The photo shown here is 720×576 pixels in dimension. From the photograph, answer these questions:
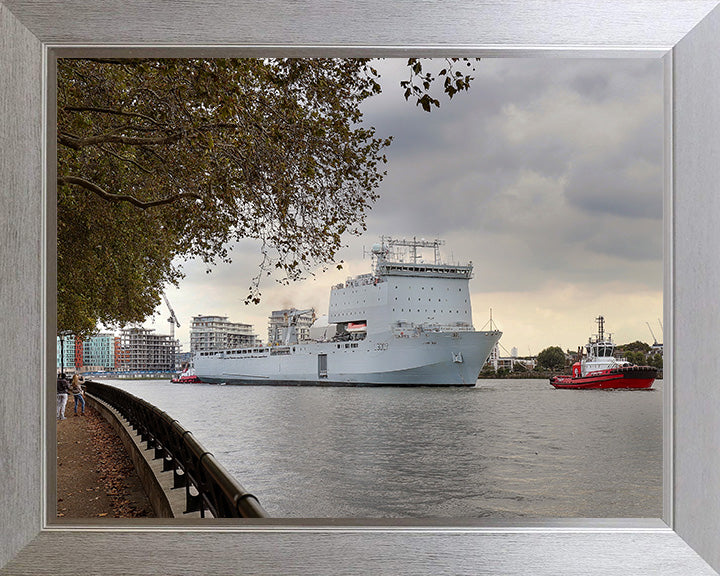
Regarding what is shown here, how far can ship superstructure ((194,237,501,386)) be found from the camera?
3.31 m

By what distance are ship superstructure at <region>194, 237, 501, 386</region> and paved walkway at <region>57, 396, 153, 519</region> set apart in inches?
28.8

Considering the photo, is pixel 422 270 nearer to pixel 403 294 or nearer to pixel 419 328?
pixel 403 294

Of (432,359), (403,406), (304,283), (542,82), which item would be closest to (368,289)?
(304,283)

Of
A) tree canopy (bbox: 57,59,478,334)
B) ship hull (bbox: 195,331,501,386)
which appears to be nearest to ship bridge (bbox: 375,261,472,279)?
ship hull (bbox: 195,331,501,386)

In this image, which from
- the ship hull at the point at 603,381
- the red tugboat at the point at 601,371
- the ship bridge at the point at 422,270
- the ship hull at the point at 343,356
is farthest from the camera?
the ship hull at the point at 343,356

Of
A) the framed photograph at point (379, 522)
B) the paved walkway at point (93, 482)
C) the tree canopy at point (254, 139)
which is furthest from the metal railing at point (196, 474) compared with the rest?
the tree canopy at point (254, 139)

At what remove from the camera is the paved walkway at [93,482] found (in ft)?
9.83

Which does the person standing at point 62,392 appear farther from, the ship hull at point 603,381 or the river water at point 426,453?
the ship hull at point 603,381

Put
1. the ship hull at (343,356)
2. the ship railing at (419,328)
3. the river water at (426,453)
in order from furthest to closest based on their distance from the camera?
the river water at (426,453) → the ship railing at (419,328) → the ship hull at (343,356)

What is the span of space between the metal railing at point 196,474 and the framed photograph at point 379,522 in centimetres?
8

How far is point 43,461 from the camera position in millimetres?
1734

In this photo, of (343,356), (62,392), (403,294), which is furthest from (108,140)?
(343,356)

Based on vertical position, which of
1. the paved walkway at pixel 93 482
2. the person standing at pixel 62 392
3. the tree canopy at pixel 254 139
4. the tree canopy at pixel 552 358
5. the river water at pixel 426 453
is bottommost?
the river water at pixel 426 453

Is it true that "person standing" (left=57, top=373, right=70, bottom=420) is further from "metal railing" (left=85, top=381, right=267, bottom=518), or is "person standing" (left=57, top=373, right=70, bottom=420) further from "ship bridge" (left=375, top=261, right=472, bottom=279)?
"ship bridge" (left=375, top=261, right=472, bottom=279)
